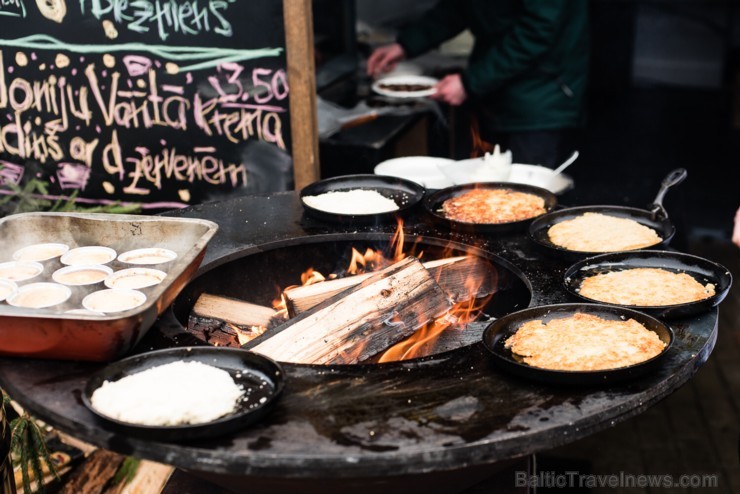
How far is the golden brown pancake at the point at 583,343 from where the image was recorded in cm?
249

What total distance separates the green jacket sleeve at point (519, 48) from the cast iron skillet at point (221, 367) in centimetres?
395

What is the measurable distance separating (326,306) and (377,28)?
6.25 meters

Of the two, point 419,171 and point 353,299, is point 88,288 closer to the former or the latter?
point 353,299

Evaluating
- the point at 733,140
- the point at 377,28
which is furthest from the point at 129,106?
the point at 733,140

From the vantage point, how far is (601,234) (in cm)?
343

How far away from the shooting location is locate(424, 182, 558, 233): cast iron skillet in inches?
140

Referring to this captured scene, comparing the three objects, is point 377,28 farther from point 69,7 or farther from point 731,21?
point 731,21

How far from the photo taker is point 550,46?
5.78m

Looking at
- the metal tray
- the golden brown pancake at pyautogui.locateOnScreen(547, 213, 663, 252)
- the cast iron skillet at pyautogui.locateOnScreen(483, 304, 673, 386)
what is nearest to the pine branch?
the metal tray

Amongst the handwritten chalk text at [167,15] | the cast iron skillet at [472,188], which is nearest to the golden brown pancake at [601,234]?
the cast iron skillet at [472,188]

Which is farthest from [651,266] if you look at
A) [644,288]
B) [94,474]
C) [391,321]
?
[94,474]

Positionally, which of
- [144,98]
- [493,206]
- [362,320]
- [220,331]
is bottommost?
→ [220,331]

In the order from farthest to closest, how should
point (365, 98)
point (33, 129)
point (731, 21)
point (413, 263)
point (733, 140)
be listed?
point (731, 21), point (733, 140), point (365, 98), point (33, 129), point (413, 263)

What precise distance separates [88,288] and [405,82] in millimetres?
4575
